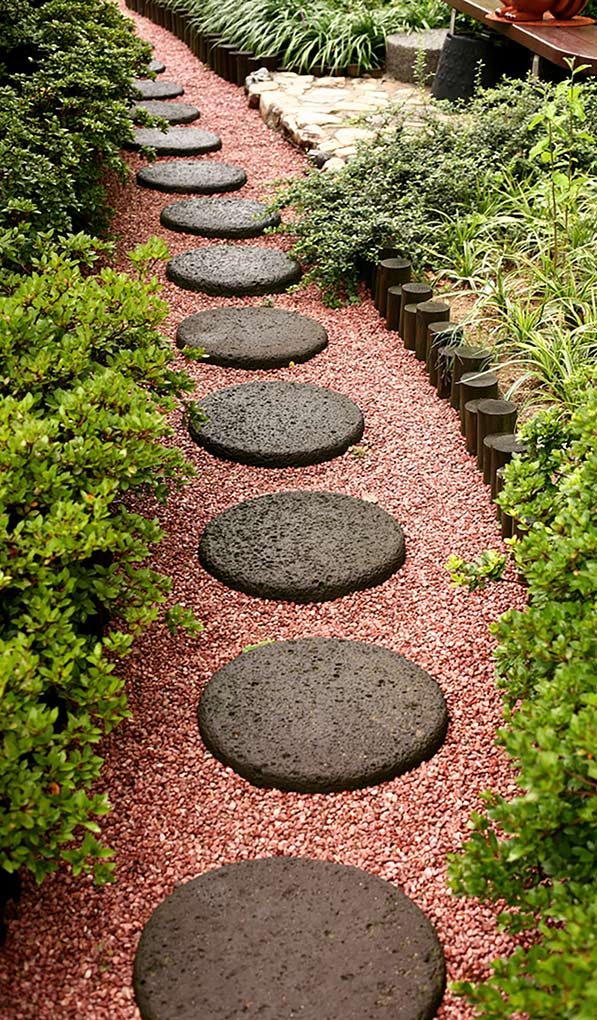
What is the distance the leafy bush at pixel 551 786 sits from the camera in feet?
5.04

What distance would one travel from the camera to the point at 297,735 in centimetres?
260

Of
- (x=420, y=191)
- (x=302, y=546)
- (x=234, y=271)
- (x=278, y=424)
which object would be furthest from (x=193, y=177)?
(x=302, y=546)

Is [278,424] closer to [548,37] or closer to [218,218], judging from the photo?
[218,218]

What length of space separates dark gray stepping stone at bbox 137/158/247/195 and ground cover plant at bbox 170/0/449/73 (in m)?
1.94

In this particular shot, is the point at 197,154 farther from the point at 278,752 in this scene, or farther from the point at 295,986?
the point at 295,986

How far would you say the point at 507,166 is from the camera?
17.4ft

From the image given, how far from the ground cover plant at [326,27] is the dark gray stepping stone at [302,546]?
5.36 m

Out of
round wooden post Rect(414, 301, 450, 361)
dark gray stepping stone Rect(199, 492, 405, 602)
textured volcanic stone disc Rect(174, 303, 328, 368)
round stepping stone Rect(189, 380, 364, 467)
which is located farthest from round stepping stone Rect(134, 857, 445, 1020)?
round wooden post Rect(414, 301, 450, 361)

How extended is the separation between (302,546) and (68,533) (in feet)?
3.85

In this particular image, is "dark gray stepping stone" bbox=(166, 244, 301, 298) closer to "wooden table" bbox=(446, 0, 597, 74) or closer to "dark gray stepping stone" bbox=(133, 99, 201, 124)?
"wooden table" bbox=(446, 0, 597, 74)

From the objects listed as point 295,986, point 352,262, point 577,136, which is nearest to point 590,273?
point 577,136

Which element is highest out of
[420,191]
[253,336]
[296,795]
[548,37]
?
[548,37]

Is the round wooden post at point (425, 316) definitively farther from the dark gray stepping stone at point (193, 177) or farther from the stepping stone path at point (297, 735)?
the dark gray stepping stone at point (193, 177)

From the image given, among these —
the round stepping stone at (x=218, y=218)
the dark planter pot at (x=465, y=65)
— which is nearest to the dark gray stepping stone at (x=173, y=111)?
the dark planter pot at (x=465, y=65)
